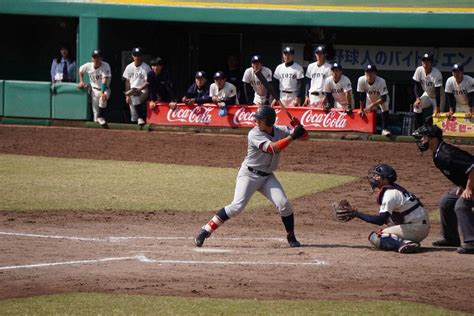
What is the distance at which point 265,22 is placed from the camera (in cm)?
2089

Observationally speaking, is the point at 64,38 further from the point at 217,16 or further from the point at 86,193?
the point at 86,193

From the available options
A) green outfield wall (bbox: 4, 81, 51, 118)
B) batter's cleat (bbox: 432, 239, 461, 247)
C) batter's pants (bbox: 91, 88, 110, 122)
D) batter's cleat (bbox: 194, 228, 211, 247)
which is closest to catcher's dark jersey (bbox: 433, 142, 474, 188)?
batter's cleat (bbox: 432, 239, 461, 247)

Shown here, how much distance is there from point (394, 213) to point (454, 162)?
0.79 metres

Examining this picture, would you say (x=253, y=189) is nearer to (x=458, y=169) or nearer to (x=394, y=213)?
(x=394, y=213)

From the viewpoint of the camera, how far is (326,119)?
19453mm

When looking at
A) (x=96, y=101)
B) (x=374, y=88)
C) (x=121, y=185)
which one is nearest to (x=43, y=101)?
(x=96, y=101)

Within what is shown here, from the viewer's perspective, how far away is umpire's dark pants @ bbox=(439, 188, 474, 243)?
10414mm

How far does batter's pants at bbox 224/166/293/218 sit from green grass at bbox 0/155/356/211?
119 inches

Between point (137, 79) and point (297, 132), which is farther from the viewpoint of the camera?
point (137, 79)

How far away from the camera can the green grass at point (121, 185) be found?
13969 millimetres

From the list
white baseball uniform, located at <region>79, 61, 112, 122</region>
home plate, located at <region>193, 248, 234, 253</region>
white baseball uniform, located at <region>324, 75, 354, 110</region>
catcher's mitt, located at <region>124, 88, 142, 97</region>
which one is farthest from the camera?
white baseball uniform, located at <region>79, 61, 112, 122</region>

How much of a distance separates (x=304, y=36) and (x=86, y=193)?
30.0 ft

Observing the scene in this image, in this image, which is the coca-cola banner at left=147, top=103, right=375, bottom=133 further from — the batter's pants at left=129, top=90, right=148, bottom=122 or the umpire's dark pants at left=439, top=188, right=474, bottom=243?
the umpire's dark pants at left=439, top=188, right=474, bottom=243

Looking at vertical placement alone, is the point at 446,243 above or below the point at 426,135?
below
